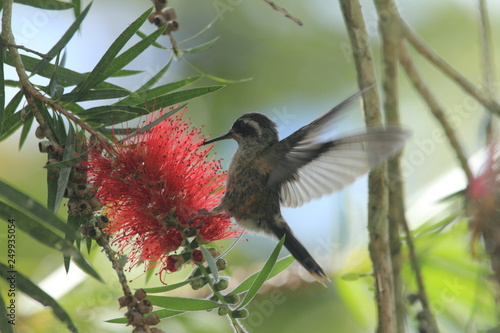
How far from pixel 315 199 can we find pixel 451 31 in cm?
276

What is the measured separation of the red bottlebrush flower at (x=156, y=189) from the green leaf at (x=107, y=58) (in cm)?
14

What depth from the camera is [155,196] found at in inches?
54.2

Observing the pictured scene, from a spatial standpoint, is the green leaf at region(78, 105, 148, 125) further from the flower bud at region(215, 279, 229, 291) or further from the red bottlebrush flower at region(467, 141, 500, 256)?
the red bottlebrush flower at region(467, 141, 500, 256)

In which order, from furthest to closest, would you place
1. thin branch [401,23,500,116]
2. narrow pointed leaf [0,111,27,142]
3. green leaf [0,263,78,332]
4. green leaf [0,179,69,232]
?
thin branch [401,23,500,116] → narrow pointed leaf [0,111,27,142] → green leaf [0,263,78,332] → green leaf [0,179,69,232]

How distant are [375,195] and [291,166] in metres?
0.24

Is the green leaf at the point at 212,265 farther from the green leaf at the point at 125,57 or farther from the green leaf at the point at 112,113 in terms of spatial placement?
the green leaf at the point at 125,57

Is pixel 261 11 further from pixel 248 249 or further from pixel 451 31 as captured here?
pixel 248 249

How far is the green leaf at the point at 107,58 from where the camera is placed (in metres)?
1.18

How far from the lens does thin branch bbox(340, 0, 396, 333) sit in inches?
58.1

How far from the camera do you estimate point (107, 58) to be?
46.9 inches

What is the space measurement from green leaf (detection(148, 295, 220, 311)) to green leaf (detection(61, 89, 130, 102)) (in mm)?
414

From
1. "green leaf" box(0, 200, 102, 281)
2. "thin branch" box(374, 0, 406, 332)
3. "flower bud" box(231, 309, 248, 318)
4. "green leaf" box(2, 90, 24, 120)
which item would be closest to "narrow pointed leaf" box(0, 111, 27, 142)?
"green leaf" box(2, 90, 24, 120)

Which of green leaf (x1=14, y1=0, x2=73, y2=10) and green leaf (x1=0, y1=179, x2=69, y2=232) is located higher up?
green leaf (x1=14, y1=0, x2=73, y2=10)

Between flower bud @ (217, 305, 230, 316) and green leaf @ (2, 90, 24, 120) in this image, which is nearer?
flower bud @ (217, 305, 230, 316)
